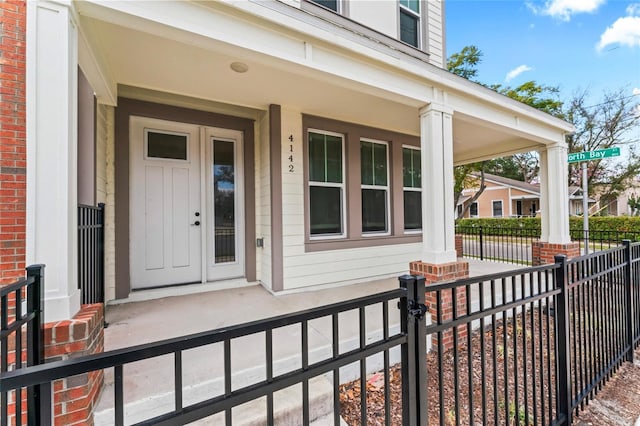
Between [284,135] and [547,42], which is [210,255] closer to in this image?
[284,135]

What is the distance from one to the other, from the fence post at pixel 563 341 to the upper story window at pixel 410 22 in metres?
4.46

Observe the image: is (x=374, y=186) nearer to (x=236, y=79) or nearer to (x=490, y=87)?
(x=236, y=79)

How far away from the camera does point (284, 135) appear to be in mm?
4070

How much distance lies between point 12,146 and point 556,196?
22.0 ft

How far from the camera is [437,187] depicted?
3.34m

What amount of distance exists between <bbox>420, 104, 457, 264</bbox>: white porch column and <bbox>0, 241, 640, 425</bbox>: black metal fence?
521 mm

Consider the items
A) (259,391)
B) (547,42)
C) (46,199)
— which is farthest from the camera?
(547,42)

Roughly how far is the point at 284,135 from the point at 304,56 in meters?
1.55

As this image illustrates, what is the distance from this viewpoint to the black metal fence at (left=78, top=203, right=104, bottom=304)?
2.15 metres

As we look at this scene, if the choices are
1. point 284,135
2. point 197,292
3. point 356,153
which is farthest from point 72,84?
point 356,153

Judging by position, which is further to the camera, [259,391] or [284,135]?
[284,135]

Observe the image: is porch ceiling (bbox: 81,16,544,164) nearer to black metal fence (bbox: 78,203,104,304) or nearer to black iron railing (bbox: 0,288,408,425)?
black metal fence (bbox: 78,203,104,304)

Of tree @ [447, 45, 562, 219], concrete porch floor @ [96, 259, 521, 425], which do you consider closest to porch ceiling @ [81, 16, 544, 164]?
concrete porch floor @ [96, 259, 521, 425]

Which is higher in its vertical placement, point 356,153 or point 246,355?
point 356,153
